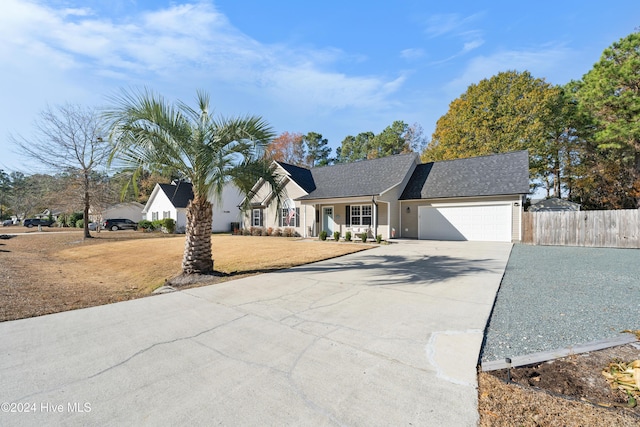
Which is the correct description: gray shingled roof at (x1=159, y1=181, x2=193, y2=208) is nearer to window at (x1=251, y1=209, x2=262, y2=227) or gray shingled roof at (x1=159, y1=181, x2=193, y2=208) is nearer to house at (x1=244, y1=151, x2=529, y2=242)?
window at (x1=251, y1=209, x2=262, y2=227)

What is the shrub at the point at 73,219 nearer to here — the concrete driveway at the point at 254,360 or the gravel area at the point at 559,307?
the concrete driveway at the point at 254,360

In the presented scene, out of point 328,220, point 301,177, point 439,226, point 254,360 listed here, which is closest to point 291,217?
point 328,220

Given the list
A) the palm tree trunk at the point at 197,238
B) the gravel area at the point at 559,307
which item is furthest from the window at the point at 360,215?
the palm tree trunk at the point at 197,238

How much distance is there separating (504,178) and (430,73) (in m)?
7.82

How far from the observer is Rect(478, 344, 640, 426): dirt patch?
226cm

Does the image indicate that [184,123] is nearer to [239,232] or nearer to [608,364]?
[608,364]

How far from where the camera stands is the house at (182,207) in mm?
30203

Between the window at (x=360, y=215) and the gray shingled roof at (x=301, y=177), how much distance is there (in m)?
4.70

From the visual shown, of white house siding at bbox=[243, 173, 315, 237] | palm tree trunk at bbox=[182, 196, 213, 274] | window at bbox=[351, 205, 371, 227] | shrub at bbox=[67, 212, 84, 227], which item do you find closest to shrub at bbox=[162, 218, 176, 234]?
white house siding at bbox=[243, 173, 315, 237]

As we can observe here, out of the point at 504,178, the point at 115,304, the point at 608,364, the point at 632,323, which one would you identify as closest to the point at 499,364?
the point at 608,364

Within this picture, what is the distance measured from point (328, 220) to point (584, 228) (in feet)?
48.0

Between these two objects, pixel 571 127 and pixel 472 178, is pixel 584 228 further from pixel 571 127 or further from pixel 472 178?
pixel 571 127

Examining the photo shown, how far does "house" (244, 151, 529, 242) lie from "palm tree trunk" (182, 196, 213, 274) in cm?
698

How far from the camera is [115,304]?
579 centimetres
